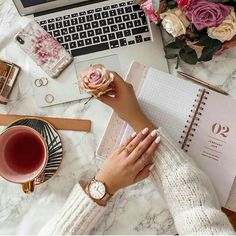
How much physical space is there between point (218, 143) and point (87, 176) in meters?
0.28

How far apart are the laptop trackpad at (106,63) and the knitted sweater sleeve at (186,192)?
0.18 metres

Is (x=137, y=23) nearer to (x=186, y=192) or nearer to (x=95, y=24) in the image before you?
(x=95, y=24)

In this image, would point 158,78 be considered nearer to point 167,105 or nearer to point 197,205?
point 167,105

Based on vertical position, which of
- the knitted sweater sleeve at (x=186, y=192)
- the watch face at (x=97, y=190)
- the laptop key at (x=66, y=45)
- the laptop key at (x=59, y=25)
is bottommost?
the knitted sweater sleeve at (x=186, y=192)

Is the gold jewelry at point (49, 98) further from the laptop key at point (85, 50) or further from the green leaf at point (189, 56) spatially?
the green leaf at point (189, 56)

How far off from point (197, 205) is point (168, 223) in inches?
4.1

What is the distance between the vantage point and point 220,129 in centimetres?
93

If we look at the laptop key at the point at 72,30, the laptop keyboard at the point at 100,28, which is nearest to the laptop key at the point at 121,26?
the laptop keyboard at the point at 100,28

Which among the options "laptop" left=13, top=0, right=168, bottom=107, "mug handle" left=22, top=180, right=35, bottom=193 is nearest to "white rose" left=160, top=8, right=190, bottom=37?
"laptop" left=13, top=0, right=168, bottom=107

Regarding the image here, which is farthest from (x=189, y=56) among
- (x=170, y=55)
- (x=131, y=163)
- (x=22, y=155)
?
(x=22, y=155)

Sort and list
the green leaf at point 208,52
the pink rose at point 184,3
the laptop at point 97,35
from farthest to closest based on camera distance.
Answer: the laptop at point 97,35
the green leaf at point 208,52
the pink rose at point 184,3

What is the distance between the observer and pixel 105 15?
3.22 feet

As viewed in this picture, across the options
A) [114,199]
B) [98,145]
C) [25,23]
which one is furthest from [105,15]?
[114,199]

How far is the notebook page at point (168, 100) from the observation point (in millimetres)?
938
